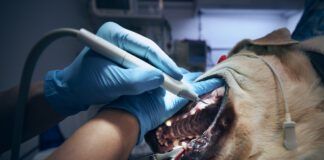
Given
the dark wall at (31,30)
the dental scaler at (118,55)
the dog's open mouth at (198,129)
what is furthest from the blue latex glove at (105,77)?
the dark wall at (31,30)

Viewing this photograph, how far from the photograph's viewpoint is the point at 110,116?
1.66 feet

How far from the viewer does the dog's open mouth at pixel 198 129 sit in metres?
0.61

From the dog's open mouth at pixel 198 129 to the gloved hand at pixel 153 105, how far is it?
32 mm

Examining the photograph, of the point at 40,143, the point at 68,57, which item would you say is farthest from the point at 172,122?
the point at 68,57

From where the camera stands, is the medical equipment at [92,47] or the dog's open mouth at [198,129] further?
the dog's open mouth at [198,129]

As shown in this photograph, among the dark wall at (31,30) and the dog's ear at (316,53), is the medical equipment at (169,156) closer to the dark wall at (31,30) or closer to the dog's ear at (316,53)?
the dog's ear at (316,53)

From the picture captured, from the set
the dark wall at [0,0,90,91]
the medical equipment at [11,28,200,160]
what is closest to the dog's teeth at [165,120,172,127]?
the medical equipment at [11,28,200,160]

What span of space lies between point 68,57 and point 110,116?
1471 millimetres

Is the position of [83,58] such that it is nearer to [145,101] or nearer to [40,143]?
[145,101]

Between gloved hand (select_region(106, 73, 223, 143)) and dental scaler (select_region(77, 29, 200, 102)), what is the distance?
0.08 meters

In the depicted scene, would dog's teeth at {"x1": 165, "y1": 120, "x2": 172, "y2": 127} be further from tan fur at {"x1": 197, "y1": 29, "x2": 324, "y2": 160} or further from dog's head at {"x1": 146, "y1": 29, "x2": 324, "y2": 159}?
tan fur at {"x1": 197, "y1": 29, "x2": 324, "y2": 160}

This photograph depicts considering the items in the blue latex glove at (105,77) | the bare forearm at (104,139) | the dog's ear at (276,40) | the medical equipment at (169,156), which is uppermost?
the dog's ear at (276,40)

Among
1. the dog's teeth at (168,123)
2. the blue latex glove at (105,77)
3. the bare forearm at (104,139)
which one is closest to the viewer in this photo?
the bare forearm at (104,139)

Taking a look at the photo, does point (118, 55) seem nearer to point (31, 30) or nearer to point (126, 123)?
point (126, 123)
